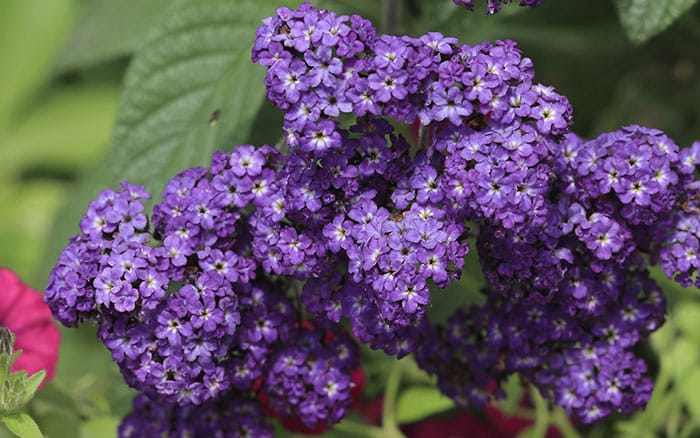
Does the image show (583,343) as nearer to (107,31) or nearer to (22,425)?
(22,425)

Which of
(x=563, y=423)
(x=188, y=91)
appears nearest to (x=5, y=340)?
(x=188, y=91)

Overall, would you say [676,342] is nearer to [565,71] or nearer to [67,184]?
[565,71]

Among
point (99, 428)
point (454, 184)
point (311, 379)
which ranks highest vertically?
point (454, 184)

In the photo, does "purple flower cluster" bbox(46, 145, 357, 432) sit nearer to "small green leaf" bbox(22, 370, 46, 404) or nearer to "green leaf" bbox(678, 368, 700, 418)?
"small green leaf" bbox(22, 370, 46, 404)

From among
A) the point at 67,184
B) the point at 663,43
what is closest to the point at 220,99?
the point at 663,43

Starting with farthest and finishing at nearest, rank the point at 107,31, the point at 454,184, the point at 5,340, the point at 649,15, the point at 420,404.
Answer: the point at 107,31
the point at 420,404
the point at 649,15
the point at 5,340
the point at 454,184

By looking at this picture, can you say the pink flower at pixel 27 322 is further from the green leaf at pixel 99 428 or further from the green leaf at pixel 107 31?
the green leaf at pixel 107 31

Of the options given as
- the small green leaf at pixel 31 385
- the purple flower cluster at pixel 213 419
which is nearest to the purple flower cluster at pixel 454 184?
the purple flower cluster at pixel 213 419
